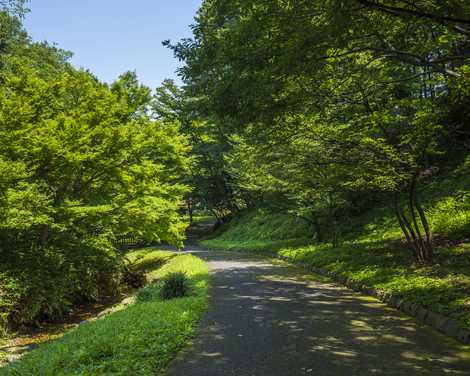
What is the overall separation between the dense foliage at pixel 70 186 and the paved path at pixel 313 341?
5977mm

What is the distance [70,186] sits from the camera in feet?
44.7

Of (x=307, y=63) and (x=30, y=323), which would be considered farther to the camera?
(x=30, y=323)

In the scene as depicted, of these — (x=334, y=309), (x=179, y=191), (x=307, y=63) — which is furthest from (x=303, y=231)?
(x=307, y=63)

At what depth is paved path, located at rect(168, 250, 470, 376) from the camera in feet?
15.4

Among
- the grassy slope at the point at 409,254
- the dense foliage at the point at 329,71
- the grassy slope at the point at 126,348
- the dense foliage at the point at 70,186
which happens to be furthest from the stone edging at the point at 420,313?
the dense foliage at the point at 70,186

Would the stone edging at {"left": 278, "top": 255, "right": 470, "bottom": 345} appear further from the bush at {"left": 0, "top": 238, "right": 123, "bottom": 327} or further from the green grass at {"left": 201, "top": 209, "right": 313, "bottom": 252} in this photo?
the green grass at {"left": 201, "top": 209, "right": 313, "bottom": 252}

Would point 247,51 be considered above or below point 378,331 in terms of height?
above

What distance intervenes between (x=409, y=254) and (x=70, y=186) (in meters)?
12.1

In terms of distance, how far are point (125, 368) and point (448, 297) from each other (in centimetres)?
597

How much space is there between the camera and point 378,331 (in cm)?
620

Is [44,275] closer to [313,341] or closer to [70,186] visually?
[70,186]

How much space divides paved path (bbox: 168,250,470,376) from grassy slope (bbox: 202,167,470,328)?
796mm

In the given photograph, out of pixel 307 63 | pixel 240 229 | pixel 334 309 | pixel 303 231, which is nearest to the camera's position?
pixel 307 63

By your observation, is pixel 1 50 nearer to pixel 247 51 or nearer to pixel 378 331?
pixel 247 51
